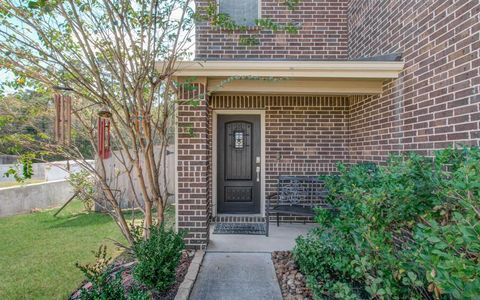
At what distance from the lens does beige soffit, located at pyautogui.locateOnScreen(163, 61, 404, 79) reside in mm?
3802

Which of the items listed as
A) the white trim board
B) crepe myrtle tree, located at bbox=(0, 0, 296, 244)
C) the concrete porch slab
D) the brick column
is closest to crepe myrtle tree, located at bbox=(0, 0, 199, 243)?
crepe myrtle tree, located at bbox=(0, 0, 296, 244)

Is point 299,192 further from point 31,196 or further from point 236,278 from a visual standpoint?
point 31,196

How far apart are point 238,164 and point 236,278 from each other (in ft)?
9.09

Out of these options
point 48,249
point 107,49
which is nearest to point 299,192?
point 107,49

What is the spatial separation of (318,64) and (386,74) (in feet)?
3.22

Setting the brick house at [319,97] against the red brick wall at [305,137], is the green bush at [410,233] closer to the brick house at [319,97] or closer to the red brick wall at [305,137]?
the brick house at [319,97]

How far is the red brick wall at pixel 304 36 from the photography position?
19.4 ft

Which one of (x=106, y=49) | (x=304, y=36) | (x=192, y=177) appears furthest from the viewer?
(x=304, y=36)

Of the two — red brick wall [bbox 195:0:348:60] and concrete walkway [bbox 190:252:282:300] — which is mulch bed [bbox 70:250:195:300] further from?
red brick wall [bbox 195:0:348:60]

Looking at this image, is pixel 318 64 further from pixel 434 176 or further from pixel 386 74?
pixel 434 176

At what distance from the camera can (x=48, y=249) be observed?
4.50 meters

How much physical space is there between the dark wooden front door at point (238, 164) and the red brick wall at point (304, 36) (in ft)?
4.93

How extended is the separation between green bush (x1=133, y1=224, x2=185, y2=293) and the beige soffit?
2250mm

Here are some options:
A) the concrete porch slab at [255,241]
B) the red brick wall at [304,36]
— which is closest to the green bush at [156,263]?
the concrete porch slab at [255,241]
